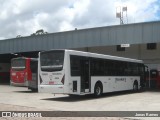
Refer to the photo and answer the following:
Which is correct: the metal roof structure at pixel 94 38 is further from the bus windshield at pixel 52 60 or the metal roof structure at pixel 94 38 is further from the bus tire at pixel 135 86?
the bus windshield at pixel 52 60

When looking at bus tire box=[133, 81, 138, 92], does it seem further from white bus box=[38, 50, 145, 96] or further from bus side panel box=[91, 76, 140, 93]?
white bus box=[38, 50, 145, 96]

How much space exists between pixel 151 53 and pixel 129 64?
8.06 meters

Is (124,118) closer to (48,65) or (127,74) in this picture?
(48,65)

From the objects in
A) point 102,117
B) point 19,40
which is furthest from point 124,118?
point 19,40

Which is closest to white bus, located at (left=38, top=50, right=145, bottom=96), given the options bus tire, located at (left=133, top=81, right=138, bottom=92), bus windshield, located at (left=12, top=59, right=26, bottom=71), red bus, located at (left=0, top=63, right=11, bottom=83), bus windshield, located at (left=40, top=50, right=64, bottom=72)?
bus windshield, located at (left=40, top=50, right=64, bottom=72)

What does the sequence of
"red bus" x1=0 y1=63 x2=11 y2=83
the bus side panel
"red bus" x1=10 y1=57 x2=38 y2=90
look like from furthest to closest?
"red bus" x1=0 y1=63 x2=11 y2=83
"red bus" x1=10 y1=57 x2=38 y2=90
the bus side panel

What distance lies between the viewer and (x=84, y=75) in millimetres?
21422

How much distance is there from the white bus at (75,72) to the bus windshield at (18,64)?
25.7ft

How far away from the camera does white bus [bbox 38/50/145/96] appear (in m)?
20.2

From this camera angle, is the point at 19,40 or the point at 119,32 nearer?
the point at 119,32

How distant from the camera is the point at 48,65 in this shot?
21062 mm

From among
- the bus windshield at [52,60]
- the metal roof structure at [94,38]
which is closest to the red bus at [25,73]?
the metal roof structure at [94,38]

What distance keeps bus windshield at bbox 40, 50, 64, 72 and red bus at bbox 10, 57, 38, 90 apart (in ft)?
24.9

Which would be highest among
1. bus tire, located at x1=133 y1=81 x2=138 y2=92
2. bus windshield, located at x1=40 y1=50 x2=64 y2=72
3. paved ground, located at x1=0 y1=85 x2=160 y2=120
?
bus windshield, located at x1=40 y1=50 x2=64 y2=72
